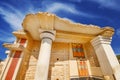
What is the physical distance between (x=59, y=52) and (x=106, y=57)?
232 cm

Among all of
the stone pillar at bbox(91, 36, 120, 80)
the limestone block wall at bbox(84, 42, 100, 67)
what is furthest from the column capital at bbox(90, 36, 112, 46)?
the limestone block wall at bbox(84, 42, 100, 67)

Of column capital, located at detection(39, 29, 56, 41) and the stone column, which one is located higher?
column capital, located at detection(39, 29, 56, 41)

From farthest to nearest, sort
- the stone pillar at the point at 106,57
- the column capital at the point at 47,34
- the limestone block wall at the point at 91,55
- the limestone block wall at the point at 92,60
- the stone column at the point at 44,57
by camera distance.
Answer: the limestone block wall at the point at 91,55 → the limestone block wall at the point at 92,60 → the column capital at the point at 47,34 → the stone pillar at the point at 106,57 → the stone column at the point at 44,57

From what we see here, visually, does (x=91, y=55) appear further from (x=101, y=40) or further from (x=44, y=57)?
(x=44, y=57)

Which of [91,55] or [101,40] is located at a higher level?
[101,40]

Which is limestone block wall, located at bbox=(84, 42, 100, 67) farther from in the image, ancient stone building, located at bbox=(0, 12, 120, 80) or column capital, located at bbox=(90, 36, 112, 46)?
column capital, located at bbox=(90, 36, 112, 46)

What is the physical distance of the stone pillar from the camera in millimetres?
3689

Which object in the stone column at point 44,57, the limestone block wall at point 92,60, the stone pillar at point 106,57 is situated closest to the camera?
the stone column at point 44,57

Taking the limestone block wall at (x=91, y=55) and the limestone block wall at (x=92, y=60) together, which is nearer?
the limestone block wall at (x=92, y=60)

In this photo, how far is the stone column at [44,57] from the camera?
11.0 feet

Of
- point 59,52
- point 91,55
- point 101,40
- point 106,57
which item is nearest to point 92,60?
point 91,55

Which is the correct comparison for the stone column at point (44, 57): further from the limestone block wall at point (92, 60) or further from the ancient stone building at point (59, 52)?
the limestone block wall at point (92, 60)

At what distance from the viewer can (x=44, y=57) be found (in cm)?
368

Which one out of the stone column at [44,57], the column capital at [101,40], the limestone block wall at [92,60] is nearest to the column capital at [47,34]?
the stone column at [44,57]
